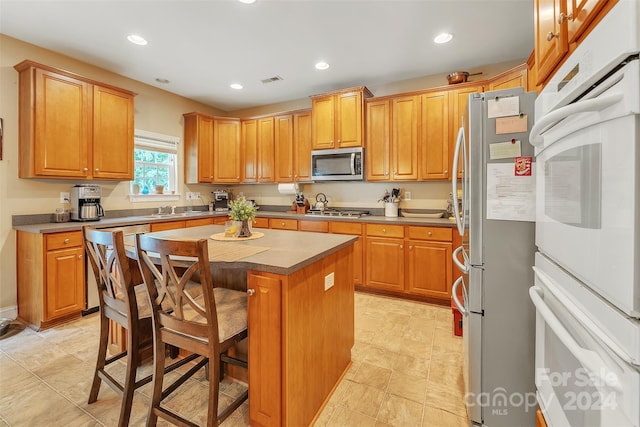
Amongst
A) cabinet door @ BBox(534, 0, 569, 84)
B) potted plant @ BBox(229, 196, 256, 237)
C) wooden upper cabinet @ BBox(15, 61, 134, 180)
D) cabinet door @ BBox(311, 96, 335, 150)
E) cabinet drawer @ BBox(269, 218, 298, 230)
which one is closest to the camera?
cabinet door @ BBox(534, 0, 569, 84)

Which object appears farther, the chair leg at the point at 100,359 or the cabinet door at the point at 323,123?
the cabinet door at the point at 323,123

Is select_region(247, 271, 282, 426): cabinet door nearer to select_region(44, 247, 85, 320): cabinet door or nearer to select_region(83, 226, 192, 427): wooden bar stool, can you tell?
select_region(83, 226, 192, 427): wooden bar stool

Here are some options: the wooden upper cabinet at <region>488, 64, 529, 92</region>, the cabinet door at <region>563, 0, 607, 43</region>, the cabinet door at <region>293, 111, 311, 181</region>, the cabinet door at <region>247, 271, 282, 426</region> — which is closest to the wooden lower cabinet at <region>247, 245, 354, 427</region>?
the cabinet door at <region>247, 271, 282, 426</region>

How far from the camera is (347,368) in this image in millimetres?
2002

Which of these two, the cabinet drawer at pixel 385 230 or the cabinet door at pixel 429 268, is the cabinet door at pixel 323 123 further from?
the cabinet door at pixel 429 268

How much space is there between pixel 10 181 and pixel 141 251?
2830 millimetres

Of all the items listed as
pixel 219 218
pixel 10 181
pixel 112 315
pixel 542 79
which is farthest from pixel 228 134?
pixel 542 79

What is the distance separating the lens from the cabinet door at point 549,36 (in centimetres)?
97

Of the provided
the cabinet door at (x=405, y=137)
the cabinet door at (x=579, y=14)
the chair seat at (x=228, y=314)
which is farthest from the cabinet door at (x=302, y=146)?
the cabinet door at (x=579, y=14)

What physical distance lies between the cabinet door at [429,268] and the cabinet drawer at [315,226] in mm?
1113

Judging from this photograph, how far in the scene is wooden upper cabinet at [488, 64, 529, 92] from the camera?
2684 mm

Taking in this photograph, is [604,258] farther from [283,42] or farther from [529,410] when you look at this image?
[283,42]

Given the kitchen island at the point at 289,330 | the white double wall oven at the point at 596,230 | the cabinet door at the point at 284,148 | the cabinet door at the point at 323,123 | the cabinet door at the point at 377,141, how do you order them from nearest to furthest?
1. the white double wall oven at the point at 596,230
2. the kitchen island at the point at 289,330
3. the cabinet door at the point at 377,141
4. the cabinet door at the point at 323,123
5. the cabinet door at the point at 284,148

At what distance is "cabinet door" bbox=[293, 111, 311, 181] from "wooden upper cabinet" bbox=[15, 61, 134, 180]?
2.20 metres
